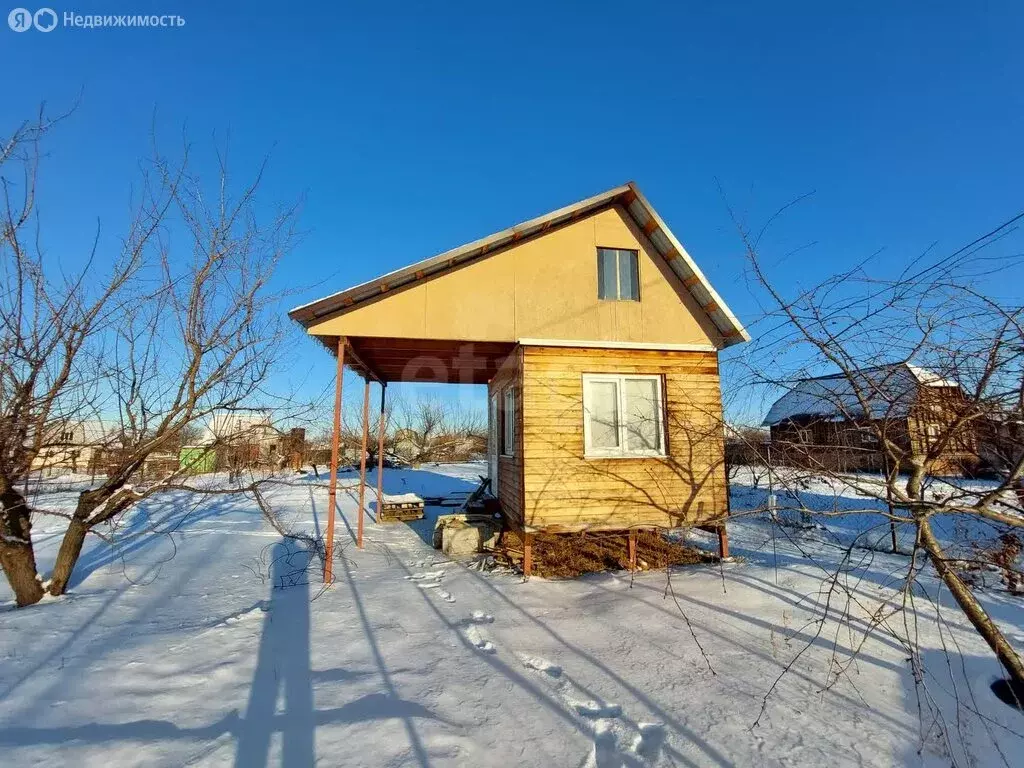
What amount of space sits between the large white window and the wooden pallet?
612cm

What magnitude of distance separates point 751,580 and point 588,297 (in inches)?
176

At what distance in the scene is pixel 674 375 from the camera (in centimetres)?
762

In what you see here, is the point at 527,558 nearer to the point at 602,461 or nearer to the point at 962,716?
the point at 602,461

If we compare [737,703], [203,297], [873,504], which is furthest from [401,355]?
[873,504]

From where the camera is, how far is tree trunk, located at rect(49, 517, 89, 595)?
5.63m

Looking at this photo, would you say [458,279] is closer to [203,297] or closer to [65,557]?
[203,297]

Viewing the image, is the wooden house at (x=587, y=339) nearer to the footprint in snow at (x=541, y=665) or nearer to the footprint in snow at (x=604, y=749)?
the footprint in snow at (x=541, y=665)

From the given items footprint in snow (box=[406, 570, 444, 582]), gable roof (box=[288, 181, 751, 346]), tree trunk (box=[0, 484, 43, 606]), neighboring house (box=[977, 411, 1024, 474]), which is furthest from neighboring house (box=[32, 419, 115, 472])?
neighboring house (box=[977, 411, 1024, 474])

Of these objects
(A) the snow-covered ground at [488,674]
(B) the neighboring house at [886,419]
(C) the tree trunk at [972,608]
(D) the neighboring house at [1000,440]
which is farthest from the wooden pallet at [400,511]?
(D) the neighboring house at [1000,440]

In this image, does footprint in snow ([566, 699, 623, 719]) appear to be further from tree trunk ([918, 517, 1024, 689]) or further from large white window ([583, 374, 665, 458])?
large white window ([583, 374, 665, 458])

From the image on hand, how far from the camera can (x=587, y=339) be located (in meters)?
7.47

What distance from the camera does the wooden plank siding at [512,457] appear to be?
291 inches

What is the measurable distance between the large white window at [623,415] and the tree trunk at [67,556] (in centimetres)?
635

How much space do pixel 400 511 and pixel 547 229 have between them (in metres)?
7.68
